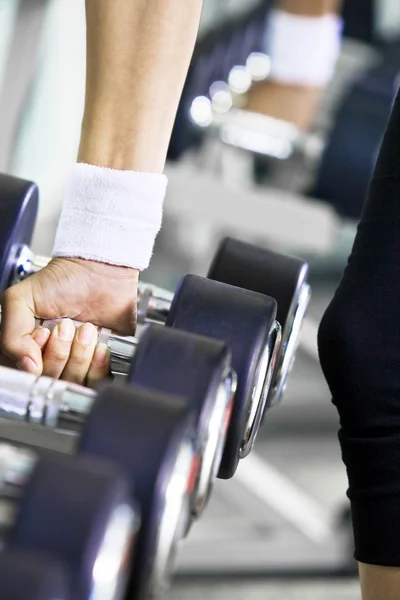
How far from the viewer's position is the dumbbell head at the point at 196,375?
63cm

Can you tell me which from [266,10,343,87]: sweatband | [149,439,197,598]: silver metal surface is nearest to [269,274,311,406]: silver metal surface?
[149,439,197,598]: silver metal surface

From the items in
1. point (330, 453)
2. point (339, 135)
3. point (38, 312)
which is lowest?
point (330, 453)

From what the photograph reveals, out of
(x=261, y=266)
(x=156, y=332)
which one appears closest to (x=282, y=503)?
(x=261, y=266)

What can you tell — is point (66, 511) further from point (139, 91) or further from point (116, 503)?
point (139, 91)

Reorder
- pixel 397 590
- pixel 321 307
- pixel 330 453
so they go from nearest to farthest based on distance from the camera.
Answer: pixel 397 590, pixel 330 453, pixel 321 307

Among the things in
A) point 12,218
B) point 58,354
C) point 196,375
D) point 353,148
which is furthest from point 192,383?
point 353,148

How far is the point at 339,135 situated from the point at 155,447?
53.0 inches

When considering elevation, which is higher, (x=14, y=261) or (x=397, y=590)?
(x=14, y=261)

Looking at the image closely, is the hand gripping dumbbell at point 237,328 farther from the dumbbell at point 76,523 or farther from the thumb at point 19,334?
the dumbbell at point 76,523

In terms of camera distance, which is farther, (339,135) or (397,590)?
(339,135)

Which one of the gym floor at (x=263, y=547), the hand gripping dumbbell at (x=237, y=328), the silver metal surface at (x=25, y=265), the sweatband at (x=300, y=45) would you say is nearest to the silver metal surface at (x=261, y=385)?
the hand gripping dumbbell at (x=237, y=328)

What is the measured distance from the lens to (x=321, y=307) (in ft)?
10.1

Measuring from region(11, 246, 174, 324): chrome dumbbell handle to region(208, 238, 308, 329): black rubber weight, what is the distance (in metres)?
0.05

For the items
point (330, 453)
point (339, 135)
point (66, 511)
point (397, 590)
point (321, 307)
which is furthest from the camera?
point (321, 307)
